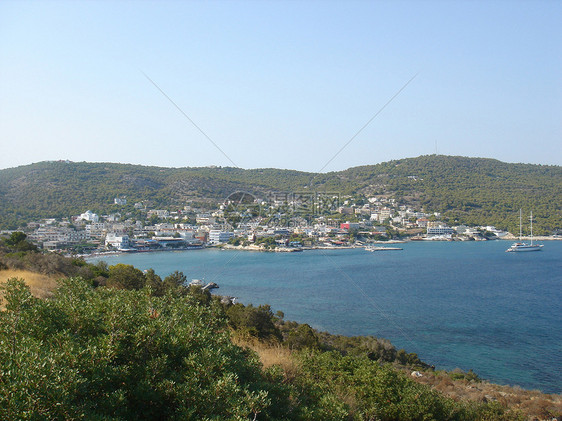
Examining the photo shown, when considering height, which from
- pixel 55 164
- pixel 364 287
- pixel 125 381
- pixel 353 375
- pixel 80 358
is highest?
pixel 55 164

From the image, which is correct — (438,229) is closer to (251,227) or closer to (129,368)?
(251,227)

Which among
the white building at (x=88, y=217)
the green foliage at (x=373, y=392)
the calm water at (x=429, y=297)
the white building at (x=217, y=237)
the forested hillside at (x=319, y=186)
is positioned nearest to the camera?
the green foliage at (x=373, y=392)

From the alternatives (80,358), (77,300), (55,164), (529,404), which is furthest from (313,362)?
(55,164)

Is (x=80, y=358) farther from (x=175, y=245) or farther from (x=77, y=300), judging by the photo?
(x=175, y=245)

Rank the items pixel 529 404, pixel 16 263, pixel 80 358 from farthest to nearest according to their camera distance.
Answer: pixel 16 263
pixel 529 404
pixel 80 358

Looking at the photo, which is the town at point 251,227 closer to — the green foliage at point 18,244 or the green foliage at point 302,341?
the green foliage at point 18,244

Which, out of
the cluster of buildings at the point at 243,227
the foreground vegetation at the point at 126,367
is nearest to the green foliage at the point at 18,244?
the foreground vegetation at the point at 126,367
